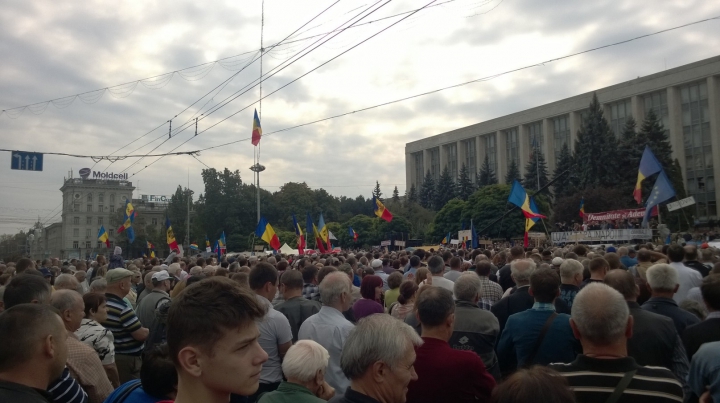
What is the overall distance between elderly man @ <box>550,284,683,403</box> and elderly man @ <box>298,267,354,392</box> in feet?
7.24

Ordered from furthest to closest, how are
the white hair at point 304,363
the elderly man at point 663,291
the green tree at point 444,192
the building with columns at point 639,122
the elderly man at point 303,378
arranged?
the green tree at point 444,192
the building with columns at point 639,122
the elderly man at point 663,291
the white hair at point 304,363
the elderly man at point 303,378

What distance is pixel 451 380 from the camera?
3.65 metres

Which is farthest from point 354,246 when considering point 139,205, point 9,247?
point 9,247

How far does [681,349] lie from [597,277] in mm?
2496

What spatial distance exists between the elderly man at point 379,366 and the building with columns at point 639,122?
65589mm

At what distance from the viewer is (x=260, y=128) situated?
23.8 meters

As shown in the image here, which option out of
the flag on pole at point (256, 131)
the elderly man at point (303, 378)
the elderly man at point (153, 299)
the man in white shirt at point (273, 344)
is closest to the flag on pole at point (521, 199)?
the flag on pole at point (256, 131)

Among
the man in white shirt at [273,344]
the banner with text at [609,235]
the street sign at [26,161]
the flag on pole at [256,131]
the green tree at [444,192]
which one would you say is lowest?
the man in white shirt at [273,344]

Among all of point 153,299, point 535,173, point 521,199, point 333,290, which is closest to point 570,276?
point 333,290

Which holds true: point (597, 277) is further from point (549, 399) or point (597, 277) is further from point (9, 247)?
point (9, 247)

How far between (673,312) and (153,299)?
6108 millimetres

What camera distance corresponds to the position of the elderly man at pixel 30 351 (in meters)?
3.01

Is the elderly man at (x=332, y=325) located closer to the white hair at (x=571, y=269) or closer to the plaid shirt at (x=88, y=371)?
the plaid shirt at (x=88, y=371)

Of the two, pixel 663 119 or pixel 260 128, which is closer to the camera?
pixel 260 128
